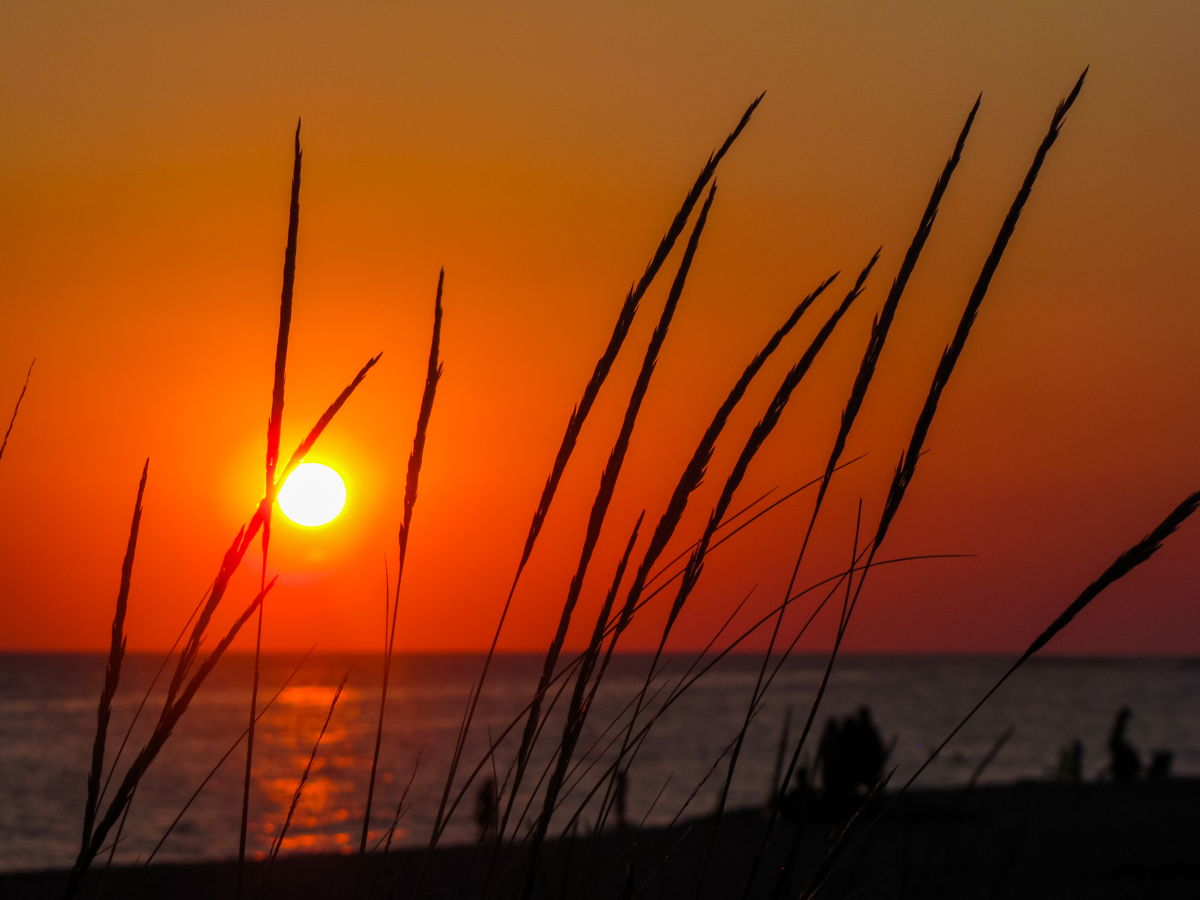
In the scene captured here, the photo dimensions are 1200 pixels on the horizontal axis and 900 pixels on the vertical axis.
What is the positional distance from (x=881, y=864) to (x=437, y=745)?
41.5 meters

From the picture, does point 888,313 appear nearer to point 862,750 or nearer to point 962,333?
point 962,333

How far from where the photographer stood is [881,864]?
7.52 metres

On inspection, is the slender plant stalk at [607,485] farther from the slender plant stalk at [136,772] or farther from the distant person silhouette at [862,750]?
the distant person silhouette at [862,750]

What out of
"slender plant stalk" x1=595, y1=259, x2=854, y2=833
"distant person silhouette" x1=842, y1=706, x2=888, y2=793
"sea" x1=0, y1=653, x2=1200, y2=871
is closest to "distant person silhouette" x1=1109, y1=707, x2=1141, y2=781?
"sea" x1=0, y1=653, x2=1200, y2=871

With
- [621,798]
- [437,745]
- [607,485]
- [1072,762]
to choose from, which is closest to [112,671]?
[607,485]

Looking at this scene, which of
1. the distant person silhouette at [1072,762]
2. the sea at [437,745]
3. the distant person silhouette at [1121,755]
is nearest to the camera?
the sea at [437,745]

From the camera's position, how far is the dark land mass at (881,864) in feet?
6.37

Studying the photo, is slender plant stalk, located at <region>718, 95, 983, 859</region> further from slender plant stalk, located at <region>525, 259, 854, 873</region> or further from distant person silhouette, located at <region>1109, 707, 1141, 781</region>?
distant person silhouette, located at <region>1109, 707, 1141, 781</region>

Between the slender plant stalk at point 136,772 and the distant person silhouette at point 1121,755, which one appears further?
the distant person silhouette at point 1121,755

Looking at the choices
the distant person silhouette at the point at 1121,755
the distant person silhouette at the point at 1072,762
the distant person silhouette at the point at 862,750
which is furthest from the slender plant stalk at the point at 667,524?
the distant person silhouette at the point at 1121,755

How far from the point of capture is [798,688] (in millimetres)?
93188

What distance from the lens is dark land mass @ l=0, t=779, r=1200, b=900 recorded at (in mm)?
1940

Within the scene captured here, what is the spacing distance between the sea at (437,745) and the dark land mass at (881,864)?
16 cm

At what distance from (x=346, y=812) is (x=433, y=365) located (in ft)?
86.7
